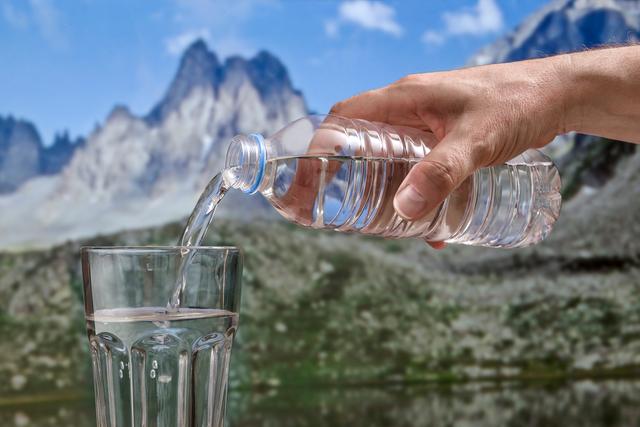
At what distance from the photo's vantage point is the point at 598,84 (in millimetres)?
788

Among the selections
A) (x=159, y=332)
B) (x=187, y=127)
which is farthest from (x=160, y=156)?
(x=159, y=332)

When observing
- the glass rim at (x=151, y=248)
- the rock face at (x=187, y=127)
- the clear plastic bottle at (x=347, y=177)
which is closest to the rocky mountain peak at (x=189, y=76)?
the rock face at (x=187, y=127)

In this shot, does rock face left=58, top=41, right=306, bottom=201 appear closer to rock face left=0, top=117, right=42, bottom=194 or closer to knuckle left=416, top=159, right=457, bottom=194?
rock face left=0, top=117, right=42, bottom=194

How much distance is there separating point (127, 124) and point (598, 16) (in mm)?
2553

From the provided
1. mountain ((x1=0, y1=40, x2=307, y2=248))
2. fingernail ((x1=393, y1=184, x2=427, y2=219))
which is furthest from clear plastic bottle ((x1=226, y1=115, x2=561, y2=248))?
mountain ((x1=0, y1=40, x2=307, y2=248))

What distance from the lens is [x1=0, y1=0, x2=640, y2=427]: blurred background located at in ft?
13.3

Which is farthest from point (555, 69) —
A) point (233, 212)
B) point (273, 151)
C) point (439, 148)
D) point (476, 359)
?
point (476, 359)

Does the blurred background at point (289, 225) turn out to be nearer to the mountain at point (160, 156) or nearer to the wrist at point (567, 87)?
the mountain at point (160, 156)

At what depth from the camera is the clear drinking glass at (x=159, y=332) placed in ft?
1.94

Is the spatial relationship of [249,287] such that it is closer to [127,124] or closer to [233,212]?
[233,212]

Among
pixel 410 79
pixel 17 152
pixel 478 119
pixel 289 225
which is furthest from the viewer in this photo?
pixel 289 225

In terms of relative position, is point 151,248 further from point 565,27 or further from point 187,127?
point 565,27

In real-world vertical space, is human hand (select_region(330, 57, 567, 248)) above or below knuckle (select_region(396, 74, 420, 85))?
below

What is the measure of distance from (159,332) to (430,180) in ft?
0.76
